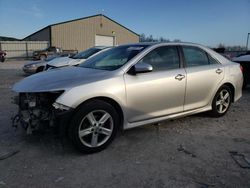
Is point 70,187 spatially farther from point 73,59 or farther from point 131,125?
point 73,59

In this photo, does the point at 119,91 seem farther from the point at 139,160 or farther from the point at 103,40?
the point at 103,40

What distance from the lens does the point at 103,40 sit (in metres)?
40.3

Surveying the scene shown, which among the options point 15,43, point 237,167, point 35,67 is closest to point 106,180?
point 237,167

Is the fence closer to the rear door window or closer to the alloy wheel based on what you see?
the rear door window

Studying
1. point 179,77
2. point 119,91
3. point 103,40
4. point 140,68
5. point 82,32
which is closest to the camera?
point 119,91

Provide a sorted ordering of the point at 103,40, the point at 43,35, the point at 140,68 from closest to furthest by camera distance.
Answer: the point at 140,68, the point at 43,35, the point at 103,40

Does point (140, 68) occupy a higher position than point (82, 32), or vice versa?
point (82, 32)

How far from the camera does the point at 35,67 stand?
12.1 m

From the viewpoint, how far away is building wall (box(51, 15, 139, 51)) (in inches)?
1415

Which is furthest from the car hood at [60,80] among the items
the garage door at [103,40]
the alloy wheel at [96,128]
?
the garage door at [103,40]

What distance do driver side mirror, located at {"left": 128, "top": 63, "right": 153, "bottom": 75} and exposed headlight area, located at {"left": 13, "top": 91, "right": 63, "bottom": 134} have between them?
3.73 ft

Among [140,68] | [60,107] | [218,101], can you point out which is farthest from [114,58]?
[218,101]

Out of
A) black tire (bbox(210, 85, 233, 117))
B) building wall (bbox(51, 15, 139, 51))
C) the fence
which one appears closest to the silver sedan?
black tire (bbox(210, 85, 233, 117))

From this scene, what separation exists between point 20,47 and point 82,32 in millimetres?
9041
